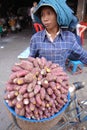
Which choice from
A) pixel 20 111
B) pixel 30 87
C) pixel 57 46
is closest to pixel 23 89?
pixel 30 87

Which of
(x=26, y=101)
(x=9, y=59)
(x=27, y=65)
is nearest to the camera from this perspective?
(x=26, y=101)

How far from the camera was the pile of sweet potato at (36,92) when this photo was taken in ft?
4.71

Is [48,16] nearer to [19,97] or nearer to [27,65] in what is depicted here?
[27,65]

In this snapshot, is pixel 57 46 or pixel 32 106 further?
pixel 57 46

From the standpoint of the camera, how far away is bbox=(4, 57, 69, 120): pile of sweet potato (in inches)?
56.6

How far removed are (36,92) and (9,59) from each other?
437 cm

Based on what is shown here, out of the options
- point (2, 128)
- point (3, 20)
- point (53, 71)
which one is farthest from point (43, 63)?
point (3, 20)

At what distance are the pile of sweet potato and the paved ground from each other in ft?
3.54

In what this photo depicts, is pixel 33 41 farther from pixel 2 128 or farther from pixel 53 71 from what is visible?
pixel 2 128

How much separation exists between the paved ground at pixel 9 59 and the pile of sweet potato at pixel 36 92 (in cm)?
108

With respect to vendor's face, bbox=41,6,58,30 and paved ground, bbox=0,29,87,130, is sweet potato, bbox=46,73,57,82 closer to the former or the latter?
vendor's face, bbox=41,6,58,30

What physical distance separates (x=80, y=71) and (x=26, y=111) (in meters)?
3.41

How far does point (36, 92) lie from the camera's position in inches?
56.3

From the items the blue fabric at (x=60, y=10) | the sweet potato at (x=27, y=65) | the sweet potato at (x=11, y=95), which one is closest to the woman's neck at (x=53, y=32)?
the blue fabric at (x=60, y=10)
